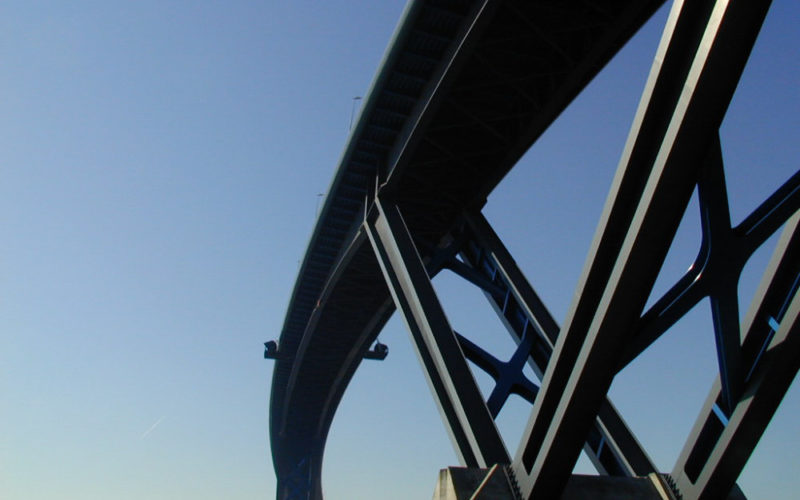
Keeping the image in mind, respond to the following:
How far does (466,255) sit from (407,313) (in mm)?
4633

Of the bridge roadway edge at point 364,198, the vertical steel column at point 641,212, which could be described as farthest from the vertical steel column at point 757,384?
the bridge roadway edge at point 364,198

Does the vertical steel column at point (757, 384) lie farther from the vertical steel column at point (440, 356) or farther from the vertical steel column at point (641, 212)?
the vertical steel column at point (440, 356)

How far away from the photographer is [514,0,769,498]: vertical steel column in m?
6.68

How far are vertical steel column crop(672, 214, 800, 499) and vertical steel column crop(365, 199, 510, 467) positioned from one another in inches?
136

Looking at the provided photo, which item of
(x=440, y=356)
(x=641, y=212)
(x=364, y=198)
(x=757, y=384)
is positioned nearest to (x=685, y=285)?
(x=757, y=384)

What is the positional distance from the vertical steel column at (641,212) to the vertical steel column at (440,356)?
7.06 ft

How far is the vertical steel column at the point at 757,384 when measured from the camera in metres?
8.09

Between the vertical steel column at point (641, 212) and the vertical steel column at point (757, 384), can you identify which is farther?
the vertical steel column at point (757, 384)

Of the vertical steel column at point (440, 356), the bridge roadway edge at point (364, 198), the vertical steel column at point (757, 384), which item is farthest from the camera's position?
the bridge roadway edge at point (364, 198)

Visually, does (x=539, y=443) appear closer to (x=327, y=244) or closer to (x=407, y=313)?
(x=407, y=313)

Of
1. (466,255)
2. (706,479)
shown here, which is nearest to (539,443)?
(706,479)

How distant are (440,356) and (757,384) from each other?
5.92 m

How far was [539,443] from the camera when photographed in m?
9.83

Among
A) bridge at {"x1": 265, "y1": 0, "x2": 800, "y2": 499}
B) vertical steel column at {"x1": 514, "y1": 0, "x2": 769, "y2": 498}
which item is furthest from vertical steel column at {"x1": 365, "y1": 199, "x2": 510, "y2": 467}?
vertical steel column at {"x1": 514, "y1": 0, "x2": 769, "y2": 498}
